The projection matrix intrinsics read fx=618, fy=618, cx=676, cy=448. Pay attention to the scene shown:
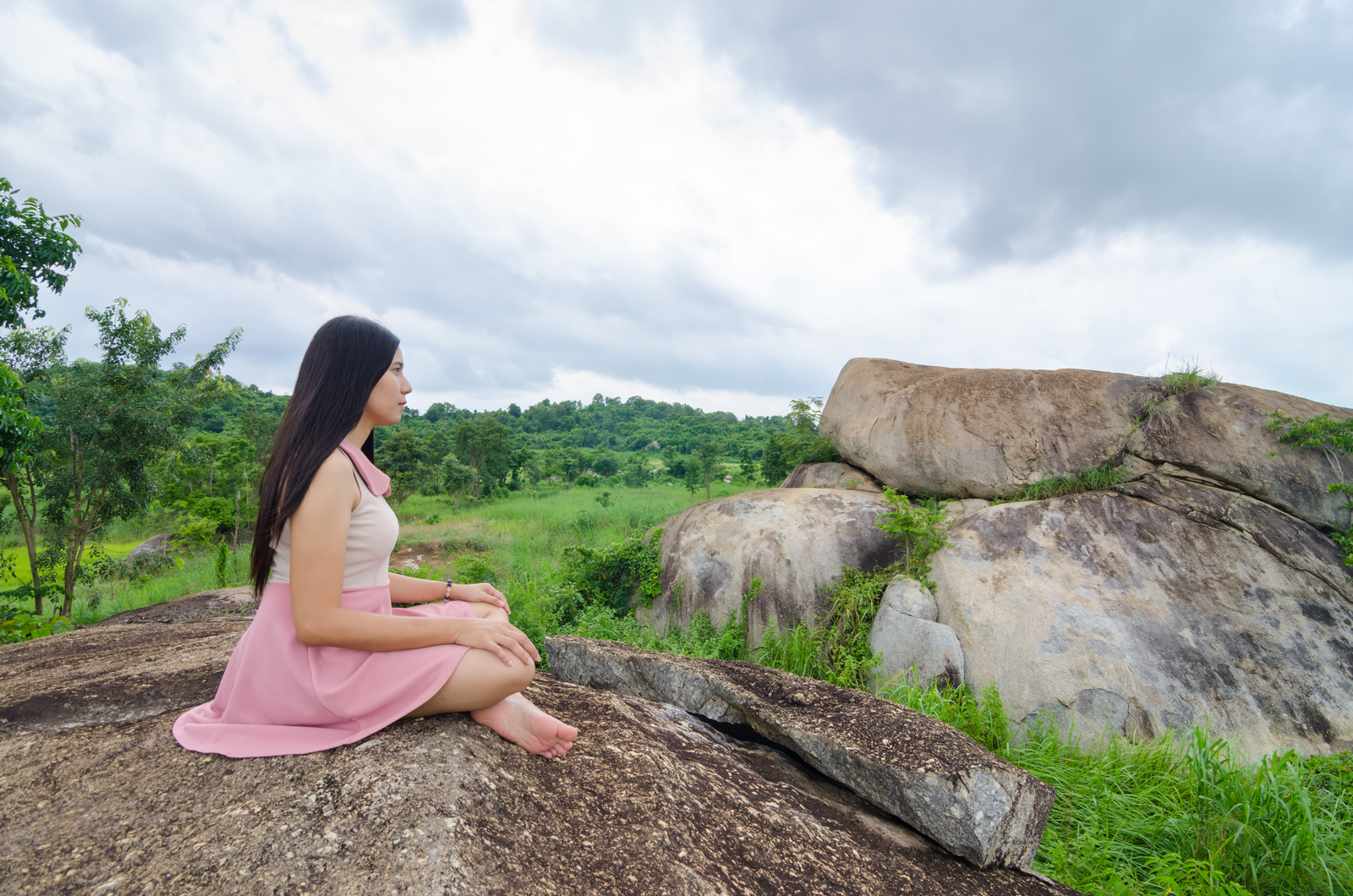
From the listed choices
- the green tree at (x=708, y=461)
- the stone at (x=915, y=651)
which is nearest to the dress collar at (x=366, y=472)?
the stone at (x=915, y=651)

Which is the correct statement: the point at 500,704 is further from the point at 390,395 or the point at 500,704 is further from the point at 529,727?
the point at 390,395

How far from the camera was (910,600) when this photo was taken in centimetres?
618

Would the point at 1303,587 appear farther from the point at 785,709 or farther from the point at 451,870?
the point at 451,870

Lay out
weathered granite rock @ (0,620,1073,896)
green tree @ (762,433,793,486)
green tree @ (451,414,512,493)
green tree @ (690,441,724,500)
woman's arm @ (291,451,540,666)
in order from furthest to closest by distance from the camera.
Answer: green tree @ (451,414,512,493) < green tree @ (690,441,724,500) < green tree @ (762,433,793,486) < woman's arm @ (291,451,540,666) < weathered granite rock @ (0,620,1073,896)

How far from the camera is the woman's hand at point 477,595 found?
2.56 m

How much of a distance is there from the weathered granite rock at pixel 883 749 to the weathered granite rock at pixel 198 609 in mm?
5487

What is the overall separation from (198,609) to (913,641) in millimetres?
7890

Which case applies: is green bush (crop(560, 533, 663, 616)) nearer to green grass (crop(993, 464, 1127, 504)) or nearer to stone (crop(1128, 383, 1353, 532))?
green grass (crop(993, 464, 1127, 504))

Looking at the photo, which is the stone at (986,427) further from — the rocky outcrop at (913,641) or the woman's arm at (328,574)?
the woman's arm at (328,574)

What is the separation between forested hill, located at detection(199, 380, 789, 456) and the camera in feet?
132

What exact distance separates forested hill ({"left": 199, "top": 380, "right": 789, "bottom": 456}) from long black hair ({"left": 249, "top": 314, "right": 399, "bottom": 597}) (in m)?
30.9

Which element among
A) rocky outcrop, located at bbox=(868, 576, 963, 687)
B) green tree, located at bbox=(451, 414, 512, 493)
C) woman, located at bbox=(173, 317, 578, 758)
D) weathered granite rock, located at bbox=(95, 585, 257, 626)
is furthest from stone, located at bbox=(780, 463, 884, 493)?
green tree, located at bbox=(451, 414, 512, 493)

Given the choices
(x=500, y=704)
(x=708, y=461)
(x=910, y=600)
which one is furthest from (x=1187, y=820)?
(x=708, y=461)

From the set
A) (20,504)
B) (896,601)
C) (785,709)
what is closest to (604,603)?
(896,601)
